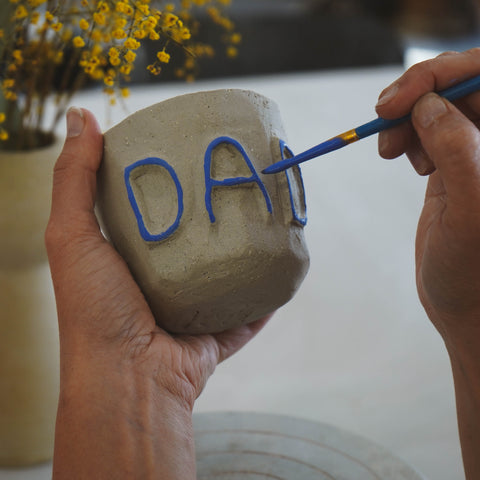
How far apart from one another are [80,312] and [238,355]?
17.3 inches

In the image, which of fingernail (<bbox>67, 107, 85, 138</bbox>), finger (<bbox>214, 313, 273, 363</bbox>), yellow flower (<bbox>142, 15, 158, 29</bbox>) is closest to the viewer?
yellow flower (<bbox>142, 15, 158, 29</bbox>)

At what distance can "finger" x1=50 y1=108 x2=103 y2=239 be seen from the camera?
0.72 metres

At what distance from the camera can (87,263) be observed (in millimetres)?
724

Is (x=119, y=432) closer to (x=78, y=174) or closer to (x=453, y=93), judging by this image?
(x=78, y=174)

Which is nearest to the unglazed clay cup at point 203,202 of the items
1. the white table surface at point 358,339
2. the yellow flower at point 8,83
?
the yellow flower at point 8,83

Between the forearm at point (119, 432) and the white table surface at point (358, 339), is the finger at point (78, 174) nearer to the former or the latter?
the forearm at point (119, 432)

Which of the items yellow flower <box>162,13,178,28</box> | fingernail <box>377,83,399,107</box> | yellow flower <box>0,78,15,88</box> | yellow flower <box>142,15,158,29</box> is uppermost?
yellow flower <box>162,13,178,28</box>

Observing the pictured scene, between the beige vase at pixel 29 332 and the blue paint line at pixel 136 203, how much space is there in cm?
16

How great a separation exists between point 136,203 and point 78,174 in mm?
78

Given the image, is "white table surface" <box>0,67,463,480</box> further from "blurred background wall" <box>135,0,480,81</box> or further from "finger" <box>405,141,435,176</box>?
"blurred background wall" <box>135,0,480,81</box>

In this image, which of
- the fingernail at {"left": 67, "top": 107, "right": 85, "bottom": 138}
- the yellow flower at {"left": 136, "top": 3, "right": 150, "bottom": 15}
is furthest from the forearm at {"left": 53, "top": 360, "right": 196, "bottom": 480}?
the yellow flower at {"left": 136, "top": 3, "right": 150, "bottom": 15}

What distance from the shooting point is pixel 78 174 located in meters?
0.72

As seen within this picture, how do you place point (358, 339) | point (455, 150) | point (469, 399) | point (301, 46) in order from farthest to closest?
point (301, 46) < point (358, 339) < point (469, 399) < point (455, 150)

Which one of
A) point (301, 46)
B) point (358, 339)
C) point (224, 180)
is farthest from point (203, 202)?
point (301, 46)
